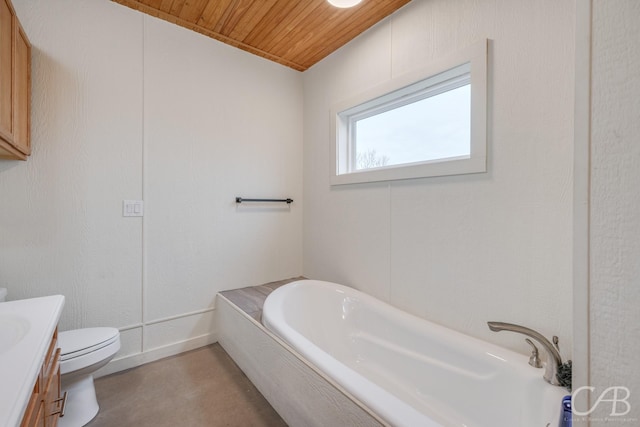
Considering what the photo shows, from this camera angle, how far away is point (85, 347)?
1479mm

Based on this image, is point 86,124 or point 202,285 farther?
point 202,285

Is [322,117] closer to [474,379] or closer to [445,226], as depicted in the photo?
[445,226]

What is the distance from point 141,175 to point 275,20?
1.51 meters

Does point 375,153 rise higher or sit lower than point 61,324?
higher

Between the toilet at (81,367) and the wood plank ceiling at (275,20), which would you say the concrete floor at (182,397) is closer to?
the toilet at (81,367)

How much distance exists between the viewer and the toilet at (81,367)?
142 cm

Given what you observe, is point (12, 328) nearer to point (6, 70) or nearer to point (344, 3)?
point (6, 70)

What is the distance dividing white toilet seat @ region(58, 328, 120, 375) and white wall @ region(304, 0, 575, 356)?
166 centimetres

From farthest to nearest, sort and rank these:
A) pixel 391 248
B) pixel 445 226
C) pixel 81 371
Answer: pixel 391 248 → pixel 445 226 → pixel 81 371

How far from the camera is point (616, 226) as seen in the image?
1.73 feet

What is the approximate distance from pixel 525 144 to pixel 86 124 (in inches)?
102

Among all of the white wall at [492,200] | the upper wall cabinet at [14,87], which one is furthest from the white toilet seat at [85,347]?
the white wall at [492,200]

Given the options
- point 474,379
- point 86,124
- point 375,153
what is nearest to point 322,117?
point 375,153

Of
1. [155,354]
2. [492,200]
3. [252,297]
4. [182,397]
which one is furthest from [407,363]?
[155,354]
